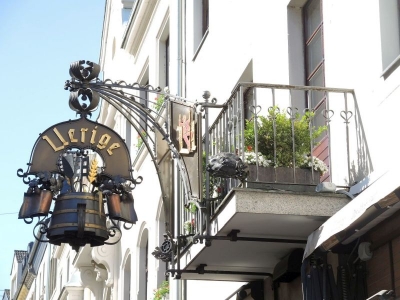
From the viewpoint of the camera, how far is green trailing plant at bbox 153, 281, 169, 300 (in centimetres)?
1816

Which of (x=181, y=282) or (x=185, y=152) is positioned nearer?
(x=185, y=152)

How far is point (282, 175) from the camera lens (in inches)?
430

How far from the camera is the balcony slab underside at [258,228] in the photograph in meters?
10.4

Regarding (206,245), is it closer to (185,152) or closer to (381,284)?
(185,152)

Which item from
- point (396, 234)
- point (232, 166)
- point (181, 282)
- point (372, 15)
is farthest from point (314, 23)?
point (181, 282)

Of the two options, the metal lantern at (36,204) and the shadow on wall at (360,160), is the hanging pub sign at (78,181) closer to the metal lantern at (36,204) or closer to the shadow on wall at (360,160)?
the metal lantern at (36,204)

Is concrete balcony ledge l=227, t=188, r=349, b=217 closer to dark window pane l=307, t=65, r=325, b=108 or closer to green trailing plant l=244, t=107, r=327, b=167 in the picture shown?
green trailing plant l=244, t=107, r=327, b=167

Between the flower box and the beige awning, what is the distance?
0.92 metres

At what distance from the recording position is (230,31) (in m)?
15.9

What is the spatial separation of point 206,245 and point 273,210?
121cm

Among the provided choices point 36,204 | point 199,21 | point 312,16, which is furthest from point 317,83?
point 199,21

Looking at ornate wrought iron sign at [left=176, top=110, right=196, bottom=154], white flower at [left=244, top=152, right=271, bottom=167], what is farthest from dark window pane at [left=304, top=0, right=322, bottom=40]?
white flower at [left=244, top=152, right=271, bottom=167]

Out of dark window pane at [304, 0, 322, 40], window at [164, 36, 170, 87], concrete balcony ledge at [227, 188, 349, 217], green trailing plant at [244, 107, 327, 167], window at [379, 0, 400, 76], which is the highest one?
window at [164, 36, 170, 87]

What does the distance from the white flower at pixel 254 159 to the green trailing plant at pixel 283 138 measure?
Answer: 65 millimetres
